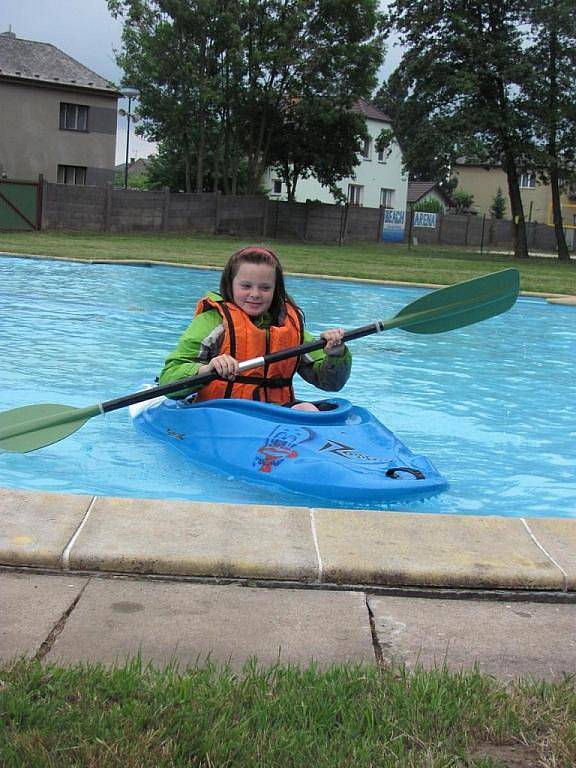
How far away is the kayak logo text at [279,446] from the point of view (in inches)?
163

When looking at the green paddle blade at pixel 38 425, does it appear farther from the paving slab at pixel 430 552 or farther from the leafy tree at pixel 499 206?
the leafy tree at pixel 499 206

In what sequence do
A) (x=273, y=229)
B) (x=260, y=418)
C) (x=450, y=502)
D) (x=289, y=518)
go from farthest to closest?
(x=273, y=229) < (x=450, y=502) < (x=260, y=418) < (x=289, y=518)

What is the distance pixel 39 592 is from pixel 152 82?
33.8 meters

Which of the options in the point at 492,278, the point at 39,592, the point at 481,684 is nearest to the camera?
the point at 481,684

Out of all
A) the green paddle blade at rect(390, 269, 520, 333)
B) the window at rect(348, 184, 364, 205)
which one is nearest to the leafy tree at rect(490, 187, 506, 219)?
the window at rect(348, 184, 364, 205)

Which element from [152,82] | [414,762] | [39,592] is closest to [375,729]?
[414,762]

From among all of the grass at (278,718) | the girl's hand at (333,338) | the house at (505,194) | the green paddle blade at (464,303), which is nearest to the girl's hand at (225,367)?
the girl's hand at (333,338)

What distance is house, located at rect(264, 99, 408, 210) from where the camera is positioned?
47688 mm

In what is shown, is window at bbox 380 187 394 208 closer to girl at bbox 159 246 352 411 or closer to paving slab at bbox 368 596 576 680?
girl at bbox 159 246 352 411

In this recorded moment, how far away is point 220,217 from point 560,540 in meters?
28.2

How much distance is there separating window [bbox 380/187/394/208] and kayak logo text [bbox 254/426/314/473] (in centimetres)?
4685

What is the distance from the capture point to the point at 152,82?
33.9m

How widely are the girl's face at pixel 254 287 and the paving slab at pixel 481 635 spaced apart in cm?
239

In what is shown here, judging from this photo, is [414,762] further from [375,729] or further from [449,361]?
[449,361]
